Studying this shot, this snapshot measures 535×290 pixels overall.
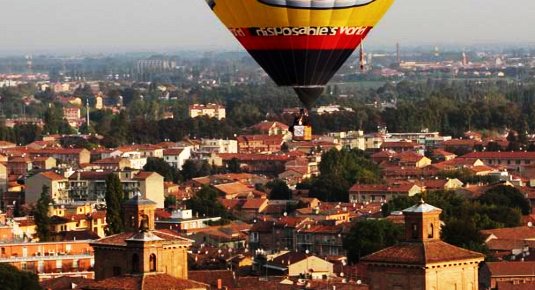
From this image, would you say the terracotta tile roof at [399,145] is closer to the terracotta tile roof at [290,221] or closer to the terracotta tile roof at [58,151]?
the terracotta tile roof at [58,151]

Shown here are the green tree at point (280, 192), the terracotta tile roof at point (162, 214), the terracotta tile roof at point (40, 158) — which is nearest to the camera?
the terracotta tile roof at point (162, 214)

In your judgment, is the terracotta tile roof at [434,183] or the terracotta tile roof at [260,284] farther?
the terracotta tile roof at [434,183]

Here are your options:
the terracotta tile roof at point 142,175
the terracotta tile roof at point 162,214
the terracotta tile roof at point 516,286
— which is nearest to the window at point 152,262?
the terracotta tile roof at point 516,286

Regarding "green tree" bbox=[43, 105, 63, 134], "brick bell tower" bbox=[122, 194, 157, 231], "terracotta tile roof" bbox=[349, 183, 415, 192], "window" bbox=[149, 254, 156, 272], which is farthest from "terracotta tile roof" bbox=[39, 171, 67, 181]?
"window" bbox=[149, 254, 156, 272]

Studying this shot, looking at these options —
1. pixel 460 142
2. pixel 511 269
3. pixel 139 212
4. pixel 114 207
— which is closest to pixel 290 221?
pixel 114 207

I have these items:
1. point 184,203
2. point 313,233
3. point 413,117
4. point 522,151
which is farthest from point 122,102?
point 313,233

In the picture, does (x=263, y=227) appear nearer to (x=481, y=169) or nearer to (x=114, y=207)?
(x=114, y=207)

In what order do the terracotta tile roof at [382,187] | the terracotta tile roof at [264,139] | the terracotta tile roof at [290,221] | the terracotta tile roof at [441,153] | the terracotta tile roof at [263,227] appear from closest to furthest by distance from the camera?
the terracotta tile roof at [263,227], the terracotta tile roof at [290,221], the terracotta tile roof at [382,187], the terracotta tile roof at [441,153], the terracotta tile roof at [264,139]

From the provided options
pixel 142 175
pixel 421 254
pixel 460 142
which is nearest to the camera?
pixel 421 254

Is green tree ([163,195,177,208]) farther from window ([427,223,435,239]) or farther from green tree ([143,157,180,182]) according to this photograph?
window ([427,223,435,239])
